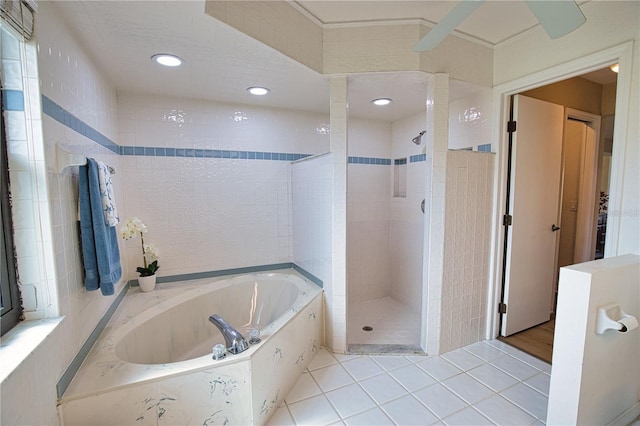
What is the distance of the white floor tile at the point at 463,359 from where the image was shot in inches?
84.6

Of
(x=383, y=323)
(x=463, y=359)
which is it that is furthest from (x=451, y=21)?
(x=383, y=323)

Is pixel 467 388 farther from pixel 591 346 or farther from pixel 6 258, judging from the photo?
pixel 6 258

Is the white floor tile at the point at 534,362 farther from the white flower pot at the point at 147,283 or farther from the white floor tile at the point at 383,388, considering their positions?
the white flower pot at the point at 147,283

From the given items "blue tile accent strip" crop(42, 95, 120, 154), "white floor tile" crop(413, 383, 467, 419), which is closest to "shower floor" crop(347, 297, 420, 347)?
"white floor tile" crop(413, 383, 467, 419)

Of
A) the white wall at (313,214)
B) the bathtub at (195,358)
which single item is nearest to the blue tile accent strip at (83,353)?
the bathtub at (195,358)

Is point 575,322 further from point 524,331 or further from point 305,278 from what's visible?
point 305,278

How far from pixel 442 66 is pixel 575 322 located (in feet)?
5.78

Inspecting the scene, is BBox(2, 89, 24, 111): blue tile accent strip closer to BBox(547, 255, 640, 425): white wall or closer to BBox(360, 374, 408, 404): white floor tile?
BBox(360, 374, 408, 404): white floor tile

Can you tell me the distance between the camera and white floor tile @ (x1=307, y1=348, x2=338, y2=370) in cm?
215

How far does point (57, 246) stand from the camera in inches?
48.4

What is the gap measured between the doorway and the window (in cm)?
300

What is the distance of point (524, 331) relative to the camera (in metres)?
2.61

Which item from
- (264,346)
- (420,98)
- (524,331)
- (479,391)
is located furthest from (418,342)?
(420,98)

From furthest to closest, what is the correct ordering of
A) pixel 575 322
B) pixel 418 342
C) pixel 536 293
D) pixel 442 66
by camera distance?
pixel 536 293
pixel 418 342
pixel 442 66
pixel 575 322
